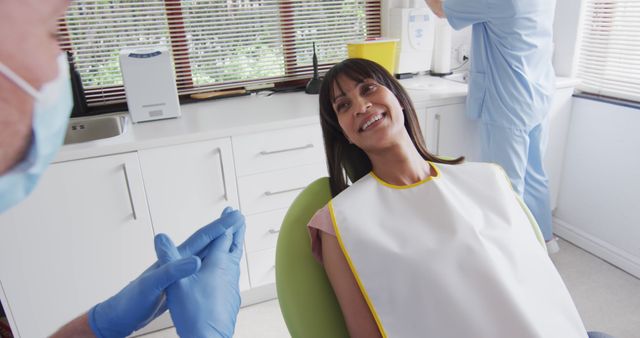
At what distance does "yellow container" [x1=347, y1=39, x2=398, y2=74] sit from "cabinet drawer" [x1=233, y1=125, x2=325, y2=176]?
1.88 feet

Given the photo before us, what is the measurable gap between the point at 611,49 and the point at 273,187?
1.81 metres

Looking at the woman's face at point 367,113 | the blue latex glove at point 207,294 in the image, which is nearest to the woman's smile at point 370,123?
the woman's face at point 367,113

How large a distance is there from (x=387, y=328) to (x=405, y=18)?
1955 millimetres

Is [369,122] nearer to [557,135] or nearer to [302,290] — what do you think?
[302,290]

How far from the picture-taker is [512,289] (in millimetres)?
985

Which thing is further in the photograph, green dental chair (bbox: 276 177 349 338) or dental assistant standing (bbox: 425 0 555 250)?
dental assistant standing (bbox: 425 0 555 250)

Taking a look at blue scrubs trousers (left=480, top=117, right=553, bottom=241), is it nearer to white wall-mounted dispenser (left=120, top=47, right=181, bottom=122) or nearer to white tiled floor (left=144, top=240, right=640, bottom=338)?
white tiled floor (left=144, top=240, right=640, bottom=338)

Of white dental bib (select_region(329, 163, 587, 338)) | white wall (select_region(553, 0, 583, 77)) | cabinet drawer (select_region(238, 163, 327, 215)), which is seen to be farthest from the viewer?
white wall (select_region(553, 0, 583, 77))

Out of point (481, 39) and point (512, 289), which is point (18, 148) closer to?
point (512, 289)

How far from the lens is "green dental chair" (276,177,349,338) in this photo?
97 cm

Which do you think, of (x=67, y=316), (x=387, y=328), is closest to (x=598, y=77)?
(x=387, y=328)

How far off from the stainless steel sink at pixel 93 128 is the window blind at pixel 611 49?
236 centimetres

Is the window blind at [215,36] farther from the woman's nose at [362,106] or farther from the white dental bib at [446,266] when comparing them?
the white dental bib at [446,266]

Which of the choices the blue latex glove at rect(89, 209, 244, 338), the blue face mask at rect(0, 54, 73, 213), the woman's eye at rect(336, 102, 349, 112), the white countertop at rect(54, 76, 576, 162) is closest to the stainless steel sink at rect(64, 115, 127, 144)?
the white countertop at rect(54, 76, 576, 162)
